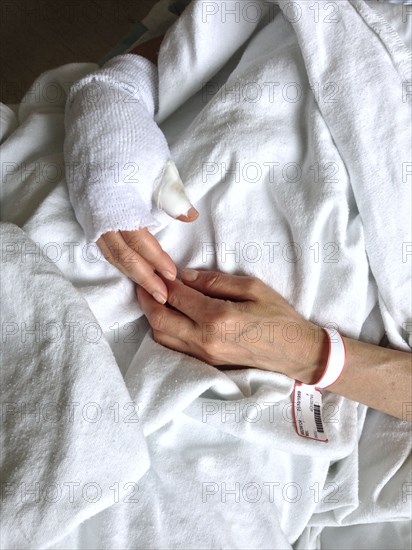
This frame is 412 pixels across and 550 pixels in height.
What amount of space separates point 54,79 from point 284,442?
0.68 m

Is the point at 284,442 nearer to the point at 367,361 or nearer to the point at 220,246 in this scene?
the point at 367,361

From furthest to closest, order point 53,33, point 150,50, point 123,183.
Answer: point 53,33
point 150,50
point 123,183

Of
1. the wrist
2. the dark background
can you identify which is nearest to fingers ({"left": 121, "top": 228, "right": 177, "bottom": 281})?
the wrist

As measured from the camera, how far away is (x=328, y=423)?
2.59ft

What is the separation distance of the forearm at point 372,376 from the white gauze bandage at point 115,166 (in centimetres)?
27

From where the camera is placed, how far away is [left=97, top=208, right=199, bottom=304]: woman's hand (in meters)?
0.75

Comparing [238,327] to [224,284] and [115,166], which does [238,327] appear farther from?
[115,166]

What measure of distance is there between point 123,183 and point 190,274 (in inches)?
5.9

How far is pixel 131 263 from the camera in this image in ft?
2.48

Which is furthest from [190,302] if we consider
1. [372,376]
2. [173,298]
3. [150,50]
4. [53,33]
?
[53,33]

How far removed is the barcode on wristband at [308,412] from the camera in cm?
76

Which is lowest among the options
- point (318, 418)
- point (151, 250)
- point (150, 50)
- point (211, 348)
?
point (318, 418)

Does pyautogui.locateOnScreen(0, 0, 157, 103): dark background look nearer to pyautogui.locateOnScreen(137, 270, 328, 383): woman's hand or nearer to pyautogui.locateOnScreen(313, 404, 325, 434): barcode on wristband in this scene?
pyautogui.locateOnScreen(137, 270, 328, 383): woman's hand

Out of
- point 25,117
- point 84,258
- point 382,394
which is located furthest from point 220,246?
point 25,117
